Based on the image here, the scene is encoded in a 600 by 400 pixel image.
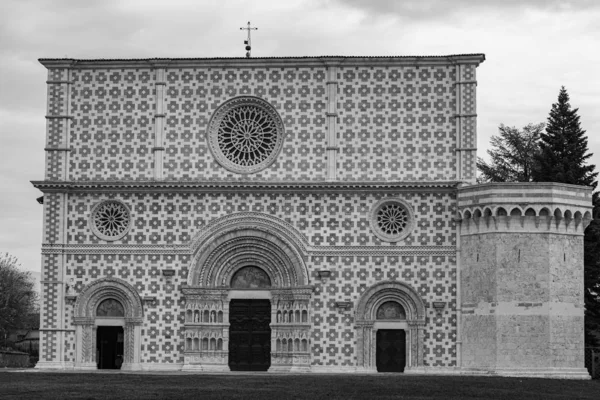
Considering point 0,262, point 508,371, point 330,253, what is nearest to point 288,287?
point 330,253

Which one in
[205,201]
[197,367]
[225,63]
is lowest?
[197,367]

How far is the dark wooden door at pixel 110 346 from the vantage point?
55500 millimetres

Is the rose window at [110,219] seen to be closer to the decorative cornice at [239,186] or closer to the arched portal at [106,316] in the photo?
the decorative cornice at [239,186]

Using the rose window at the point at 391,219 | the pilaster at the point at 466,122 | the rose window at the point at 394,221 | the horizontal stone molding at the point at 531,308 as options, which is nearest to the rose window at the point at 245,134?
the rose window at the point at 391,219

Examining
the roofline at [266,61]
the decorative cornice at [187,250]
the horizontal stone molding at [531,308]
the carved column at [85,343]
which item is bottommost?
the carved column at [85,343]

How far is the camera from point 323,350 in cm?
5422

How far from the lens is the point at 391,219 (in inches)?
2160

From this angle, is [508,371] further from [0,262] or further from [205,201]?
[0,262]

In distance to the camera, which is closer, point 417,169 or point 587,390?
point 587,390

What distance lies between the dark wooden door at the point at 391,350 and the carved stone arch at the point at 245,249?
15.1 ft

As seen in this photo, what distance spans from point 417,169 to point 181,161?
33.6 ft

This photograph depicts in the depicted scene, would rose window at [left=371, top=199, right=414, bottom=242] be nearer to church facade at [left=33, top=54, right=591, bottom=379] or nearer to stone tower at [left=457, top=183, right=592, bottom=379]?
church facade at [left=33, top=54, right=591, bottom=379]

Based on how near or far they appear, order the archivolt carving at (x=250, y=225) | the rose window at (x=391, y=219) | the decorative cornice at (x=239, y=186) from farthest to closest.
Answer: the archivolt carving at (x=250, y=225)
the rose window at (x=391, y=219)
the decorative cornice at (x=239, y=186)

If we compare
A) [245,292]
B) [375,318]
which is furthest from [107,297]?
[375,318]
